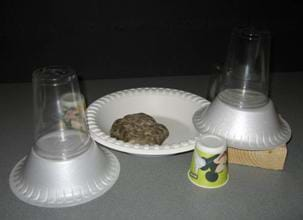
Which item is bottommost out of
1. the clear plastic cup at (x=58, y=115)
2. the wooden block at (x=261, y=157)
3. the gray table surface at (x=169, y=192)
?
the gray table surface at (x=169, y=192)

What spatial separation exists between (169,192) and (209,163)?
0.37 feet

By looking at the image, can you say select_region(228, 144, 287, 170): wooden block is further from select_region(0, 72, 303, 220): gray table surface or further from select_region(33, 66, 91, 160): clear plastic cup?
select_region(33, 66, 91, 160): clear plastic cup

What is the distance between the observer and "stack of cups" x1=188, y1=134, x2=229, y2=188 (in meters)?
0.71

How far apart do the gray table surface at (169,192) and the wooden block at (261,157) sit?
0.02 metres

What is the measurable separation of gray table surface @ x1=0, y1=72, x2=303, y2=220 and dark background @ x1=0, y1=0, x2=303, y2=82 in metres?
0.30

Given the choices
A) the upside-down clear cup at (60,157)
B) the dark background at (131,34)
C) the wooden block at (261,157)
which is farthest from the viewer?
the dark background at (131,34)

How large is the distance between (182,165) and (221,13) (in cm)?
66

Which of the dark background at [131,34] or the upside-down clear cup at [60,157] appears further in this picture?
the dark background at [131,34]

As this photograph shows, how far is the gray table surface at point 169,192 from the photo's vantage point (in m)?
0.69

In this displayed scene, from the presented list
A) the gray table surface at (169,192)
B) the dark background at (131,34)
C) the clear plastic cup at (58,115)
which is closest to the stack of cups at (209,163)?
Answer: the gray table surface at (169,192)

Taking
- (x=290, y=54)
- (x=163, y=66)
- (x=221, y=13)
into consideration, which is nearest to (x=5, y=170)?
(x=163, y=66)

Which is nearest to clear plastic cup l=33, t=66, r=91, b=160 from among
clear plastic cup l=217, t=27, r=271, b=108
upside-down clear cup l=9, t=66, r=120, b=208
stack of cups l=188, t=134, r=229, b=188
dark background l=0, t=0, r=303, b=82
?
upside-down clear cup l=9, t=66, r=120, b=208

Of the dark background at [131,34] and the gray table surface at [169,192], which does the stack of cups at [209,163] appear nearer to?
the gray table surface at [169,192]

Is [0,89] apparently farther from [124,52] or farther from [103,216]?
→ [103,216]
